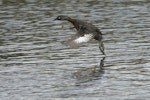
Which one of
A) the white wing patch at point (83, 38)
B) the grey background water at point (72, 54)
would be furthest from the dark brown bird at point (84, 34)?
the grey background water at point (72, 54)

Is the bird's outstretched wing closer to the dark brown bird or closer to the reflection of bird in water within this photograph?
the dark brown bird

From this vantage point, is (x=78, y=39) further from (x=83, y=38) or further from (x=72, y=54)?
(x=72, y=54)

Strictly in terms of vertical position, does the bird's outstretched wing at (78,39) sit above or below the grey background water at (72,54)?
above

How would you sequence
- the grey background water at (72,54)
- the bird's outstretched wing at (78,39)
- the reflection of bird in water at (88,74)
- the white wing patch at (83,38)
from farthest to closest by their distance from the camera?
the white wing patch at (83,38) < the bird's outstretched wing at (78,39) < the reflection of bird in water at (88,74) < the grey background water at (72,54)

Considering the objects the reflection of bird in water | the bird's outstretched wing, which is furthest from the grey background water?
the bird's outstretched wing

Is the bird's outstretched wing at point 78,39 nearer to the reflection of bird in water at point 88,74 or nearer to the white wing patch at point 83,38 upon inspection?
the white wing patch at point 83,38

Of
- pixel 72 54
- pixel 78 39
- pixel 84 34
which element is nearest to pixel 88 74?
pixel 78 39

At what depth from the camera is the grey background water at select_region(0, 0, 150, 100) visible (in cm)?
1559

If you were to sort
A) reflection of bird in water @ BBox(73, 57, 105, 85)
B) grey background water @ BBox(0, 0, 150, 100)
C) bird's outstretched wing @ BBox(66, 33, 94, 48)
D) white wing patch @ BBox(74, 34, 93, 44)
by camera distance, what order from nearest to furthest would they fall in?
grey background water @ BBox(0, 0, 150, 100) < reflection of bird in water @ BBox(73, 57, 105, 85) < bird's outstretched wing @ BBox(66, 33, 94, 48) < white wing patch @ BBox(74, 34, 93, 44)

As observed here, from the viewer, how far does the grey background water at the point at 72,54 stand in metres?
15.6

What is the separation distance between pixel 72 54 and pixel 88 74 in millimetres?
3103

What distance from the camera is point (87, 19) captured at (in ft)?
88.8

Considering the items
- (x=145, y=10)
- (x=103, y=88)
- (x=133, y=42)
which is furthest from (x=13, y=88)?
(x=145, y=10)

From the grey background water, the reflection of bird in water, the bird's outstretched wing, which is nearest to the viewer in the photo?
the grey background water
